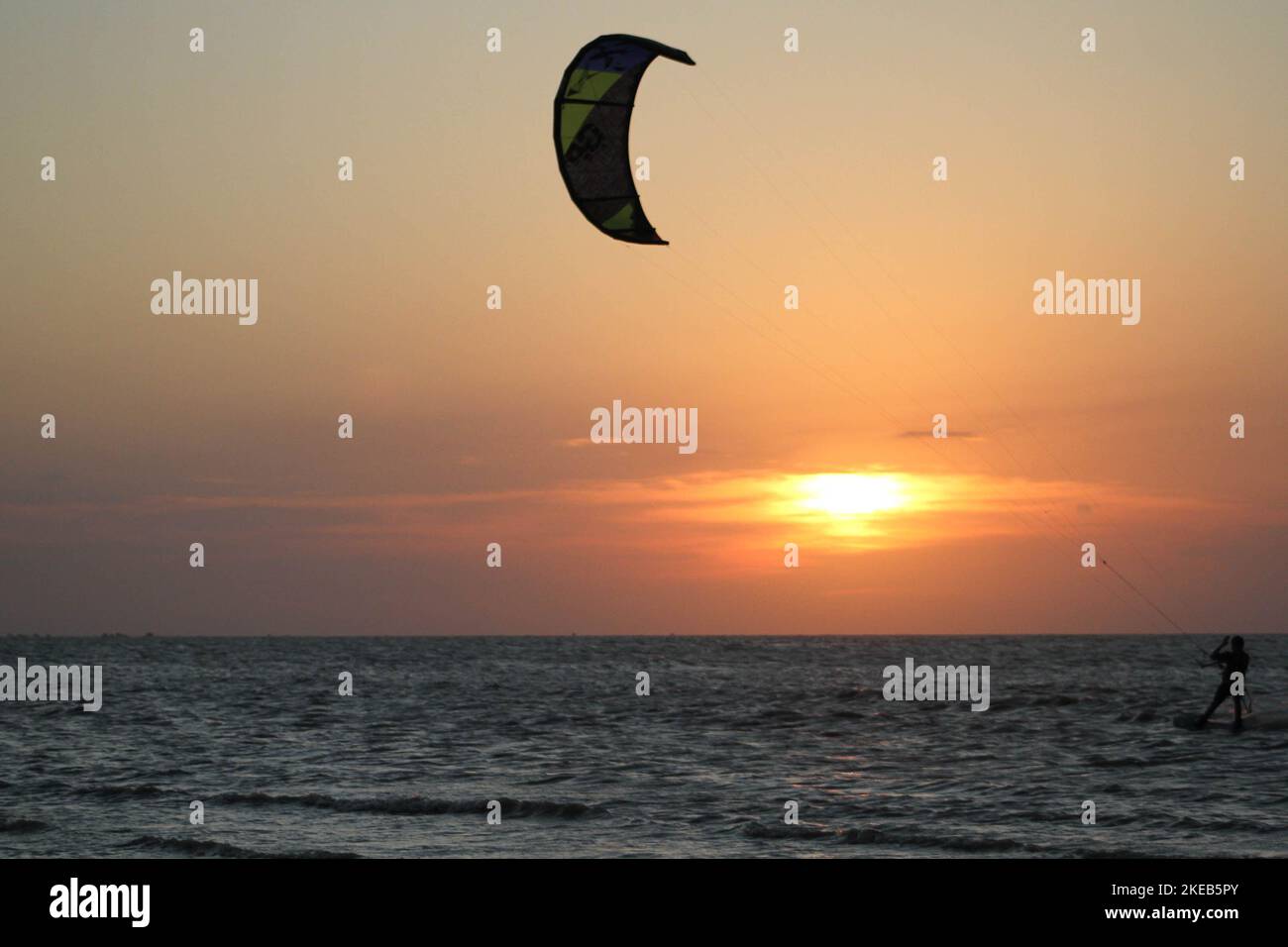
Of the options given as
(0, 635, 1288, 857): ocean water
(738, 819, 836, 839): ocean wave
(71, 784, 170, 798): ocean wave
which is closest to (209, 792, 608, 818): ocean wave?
(0, 635, 1288, 857): ocean water

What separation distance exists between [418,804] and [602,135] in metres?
8.97

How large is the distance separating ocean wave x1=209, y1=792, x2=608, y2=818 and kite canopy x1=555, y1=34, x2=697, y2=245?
7.52 meters

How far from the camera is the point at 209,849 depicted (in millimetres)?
14922

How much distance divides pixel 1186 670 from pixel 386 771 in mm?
51193

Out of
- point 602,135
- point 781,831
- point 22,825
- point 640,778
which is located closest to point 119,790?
point 22,825

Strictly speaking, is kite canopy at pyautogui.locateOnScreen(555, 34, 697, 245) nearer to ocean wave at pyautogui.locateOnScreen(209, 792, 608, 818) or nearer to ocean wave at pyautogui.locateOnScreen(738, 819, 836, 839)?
ocean wave at pyautogui.locateOnScreen(738, 819, 836, 839)

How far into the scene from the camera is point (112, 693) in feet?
145

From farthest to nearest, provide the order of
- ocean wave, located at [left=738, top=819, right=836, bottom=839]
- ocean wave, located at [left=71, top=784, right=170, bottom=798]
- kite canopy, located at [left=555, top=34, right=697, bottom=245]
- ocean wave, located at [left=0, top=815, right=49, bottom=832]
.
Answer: ocean wave, located at [left=71, top=784, right=170, bottom=798] < ocean wave, located at [left=0, top=815, right=49, bottom=832] < ocean wave, located at [left=738, top=819, right=836, bottom=839] < kite canopy, located at [left=555, top=34, right=697, bottom=245]

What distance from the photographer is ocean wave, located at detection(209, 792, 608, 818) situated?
57.4 feet

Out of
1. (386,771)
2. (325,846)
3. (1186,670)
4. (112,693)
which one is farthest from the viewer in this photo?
(1186,670)

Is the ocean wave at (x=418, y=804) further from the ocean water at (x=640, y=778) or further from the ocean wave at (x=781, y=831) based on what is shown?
the ocean wave at (x=781, y=831)

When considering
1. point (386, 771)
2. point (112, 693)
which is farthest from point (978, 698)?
point (112, 693)

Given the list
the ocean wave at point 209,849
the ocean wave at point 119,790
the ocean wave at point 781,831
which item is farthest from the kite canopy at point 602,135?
the ocean wave at point 119,790
